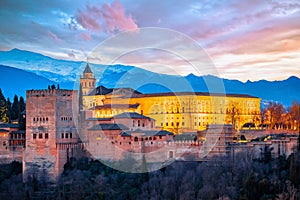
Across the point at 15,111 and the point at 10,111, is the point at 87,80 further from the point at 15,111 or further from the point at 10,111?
the point at 15,111

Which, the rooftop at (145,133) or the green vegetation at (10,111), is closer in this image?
the rooftop at (145,133)

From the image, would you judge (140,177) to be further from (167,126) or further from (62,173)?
(167,126)

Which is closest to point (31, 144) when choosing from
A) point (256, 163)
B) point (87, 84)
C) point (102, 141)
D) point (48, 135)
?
point (48, 135)

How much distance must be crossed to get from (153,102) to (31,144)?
17313mm

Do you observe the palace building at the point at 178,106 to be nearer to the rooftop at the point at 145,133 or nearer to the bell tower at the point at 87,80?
the bell tower at the point at 87,80

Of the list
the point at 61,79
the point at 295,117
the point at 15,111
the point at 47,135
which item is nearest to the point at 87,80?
the point at 15,111

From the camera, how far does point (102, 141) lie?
26125mm

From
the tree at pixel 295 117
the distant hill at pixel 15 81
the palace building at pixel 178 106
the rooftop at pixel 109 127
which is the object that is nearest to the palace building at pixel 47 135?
the rooftop at pixel 109 127

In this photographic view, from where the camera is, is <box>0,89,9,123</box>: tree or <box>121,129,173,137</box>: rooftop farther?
<box>0,89,9,123</box>: tree

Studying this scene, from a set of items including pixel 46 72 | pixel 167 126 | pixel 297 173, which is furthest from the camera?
pixel 46 72

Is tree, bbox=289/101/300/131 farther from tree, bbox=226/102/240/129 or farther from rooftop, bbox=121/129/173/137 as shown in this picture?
rooftop, bbox=121/129/173/137

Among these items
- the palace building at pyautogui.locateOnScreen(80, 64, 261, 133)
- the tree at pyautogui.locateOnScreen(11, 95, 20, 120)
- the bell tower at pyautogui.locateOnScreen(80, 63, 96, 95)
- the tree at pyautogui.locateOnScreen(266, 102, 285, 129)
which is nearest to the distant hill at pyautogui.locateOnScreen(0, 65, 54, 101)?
the bell tower at pyautogui.locateOnScreen(80, 63, 96, 95)

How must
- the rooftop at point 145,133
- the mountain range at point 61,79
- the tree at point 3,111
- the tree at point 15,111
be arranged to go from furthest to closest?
the mountain range at point 61,79, the tree at point 15,111, the tree at point 3,111, the rooftop at point 145,133

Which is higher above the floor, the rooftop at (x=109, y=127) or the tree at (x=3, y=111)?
the tree at (x=3, y=111)
